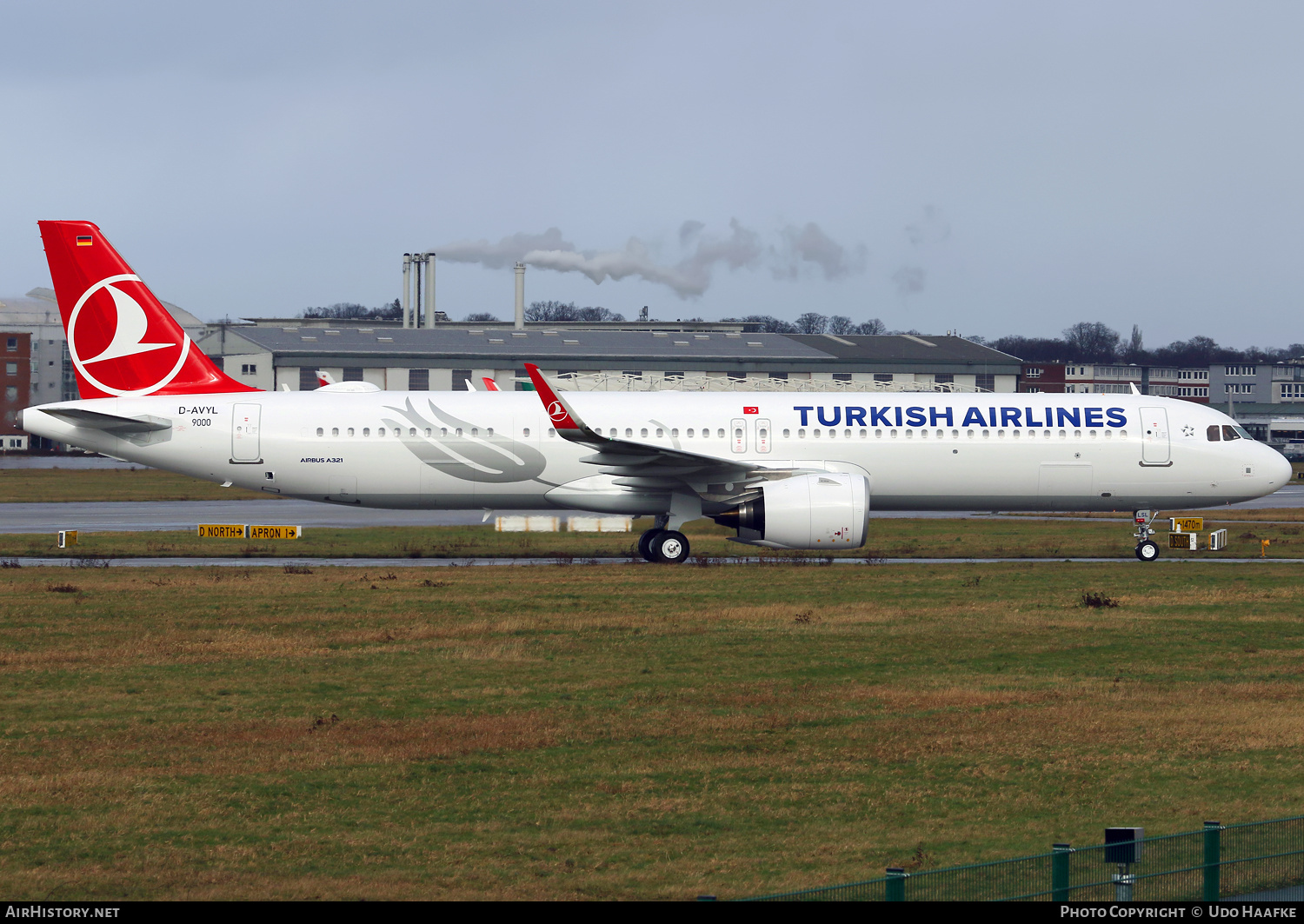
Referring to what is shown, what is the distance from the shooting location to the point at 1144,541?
36.7 meters

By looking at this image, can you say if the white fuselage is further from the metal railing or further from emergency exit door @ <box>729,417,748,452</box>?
the metal railing

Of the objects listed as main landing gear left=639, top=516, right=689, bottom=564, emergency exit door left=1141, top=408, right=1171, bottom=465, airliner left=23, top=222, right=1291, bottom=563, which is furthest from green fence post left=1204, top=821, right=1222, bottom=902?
emergency exit door left=1141, top=408, right=1171, bottom=465

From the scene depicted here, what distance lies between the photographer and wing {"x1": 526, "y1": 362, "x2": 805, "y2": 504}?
106 feet

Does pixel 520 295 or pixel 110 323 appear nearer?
pixel 110 323

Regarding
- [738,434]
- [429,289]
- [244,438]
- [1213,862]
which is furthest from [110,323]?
[429,289]

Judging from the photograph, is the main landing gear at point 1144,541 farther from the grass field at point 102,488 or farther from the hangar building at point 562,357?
the hangar building at point 562,357

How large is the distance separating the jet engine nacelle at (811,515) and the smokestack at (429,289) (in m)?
90.9

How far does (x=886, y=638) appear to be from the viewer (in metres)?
21.9

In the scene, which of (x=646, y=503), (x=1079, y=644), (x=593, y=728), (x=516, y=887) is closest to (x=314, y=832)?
(x=516, y=887)

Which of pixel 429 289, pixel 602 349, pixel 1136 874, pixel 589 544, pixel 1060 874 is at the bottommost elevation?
pixel 1136 874

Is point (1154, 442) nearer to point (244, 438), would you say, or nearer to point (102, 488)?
point (244, 438)

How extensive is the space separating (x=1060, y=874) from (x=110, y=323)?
32.0 metres

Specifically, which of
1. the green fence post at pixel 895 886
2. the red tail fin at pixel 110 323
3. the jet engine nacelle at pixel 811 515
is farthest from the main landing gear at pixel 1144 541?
the green fence post at pixel 895 886
